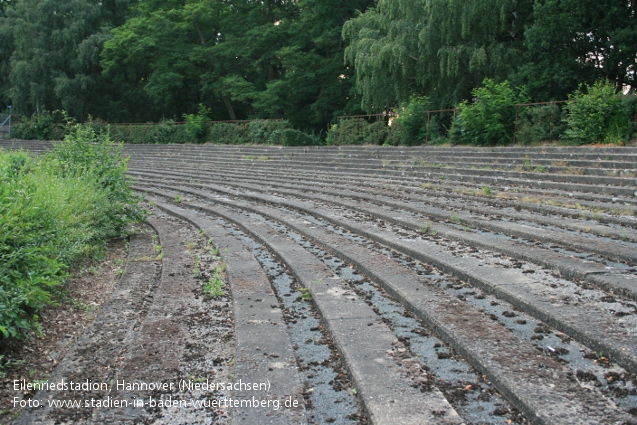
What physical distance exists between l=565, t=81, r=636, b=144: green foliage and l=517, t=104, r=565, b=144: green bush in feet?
2.04

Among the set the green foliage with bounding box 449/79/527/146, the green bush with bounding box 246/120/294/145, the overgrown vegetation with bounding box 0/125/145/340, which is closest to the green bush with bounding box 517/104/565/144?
the green foliage with bounding box 449/79/527/146

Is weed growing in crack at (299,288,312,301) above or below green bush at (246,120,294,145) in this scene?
below

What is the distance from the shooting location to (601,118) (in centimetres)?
1276

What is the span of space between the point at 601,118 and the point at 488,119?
330cm

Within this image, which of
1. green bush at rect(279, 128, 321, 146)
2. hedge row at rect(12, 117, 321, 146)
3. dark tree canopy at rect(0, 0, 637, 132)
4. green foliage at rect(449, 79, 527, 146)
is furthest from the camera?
hedge row at rect(12, 117, 321, 146)

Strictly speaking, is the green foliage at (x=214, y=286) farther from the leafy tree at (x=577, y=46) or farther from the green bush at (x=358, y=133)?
the leafy tree at (x=577, y=46)

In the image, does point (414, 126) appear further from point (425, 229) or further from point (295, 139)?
point (425, 229)

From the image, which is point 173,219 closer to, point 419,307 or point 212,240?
point 212,240

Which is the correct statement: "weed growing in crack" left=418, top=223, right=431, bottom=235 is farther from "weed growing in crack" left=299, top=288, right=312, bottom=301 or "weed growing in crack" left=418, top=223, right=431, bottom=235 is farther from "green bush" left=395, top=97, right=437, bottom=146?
"green bush" left=395, top=97, right=437, bottom=146

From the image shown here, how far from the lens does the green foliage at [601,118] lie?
12391mm

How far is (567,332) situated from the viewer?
354 centimetres

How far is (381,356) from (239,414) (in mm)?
1018

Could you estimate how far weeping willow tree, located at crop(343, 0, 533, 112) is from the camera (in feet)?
64.2

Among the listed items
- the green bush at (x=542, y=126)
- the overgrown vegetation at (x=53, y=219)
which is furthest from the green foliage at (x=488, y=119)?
the overgrown vegetation at (x=53, y=219)
